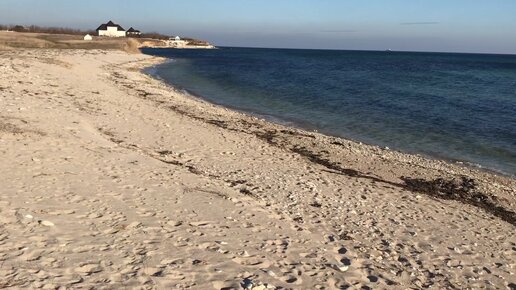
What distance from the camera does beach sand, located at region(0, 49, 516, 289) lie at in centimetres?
609

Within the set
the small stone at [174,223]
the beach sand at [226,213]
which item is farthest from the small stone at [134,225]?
the small stone at [174,223]

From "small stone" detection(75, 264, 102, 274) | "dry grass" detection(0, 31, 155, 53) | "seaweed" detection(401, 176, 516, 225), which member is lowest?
"seaweed" detection(401, 176, 516, 225)

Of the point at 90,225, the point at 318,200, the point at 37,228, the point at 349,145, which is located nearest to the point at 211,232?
the point at 90,225

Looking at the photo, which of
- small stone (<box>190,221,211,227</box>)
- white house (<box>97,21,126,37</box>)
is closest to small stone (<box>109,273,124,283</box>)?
small stone (<box>190,221,211,227</box>)

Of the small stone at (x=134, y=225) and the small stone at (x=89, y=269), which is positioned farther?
the small stone at (x=134, y=225)

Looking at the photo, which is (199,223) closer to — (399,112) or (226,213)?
(226,213)

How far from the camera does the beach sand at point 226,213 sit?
20.0 ft

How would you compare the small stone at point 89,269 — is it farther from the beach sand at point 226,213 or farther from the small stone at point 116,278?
the small stone at point 116,278

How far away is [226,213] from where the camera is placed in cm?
848

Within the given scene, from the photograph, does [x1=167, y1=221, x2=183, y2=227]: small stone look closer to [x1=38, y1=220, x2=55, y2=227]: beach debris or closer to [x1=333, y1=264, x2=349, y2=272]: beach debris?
[x1=38, y1=220, x2=55, y2=227]: beach debris

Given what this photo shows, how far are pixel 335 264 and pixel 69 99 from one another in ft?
53.3

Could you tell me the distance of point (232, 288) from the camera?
18.5ft

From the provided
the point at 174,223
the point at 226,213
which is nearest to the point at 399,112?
the point at 226,213

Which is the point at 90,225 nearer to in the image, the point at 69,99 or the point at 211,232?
the point at 211,232
